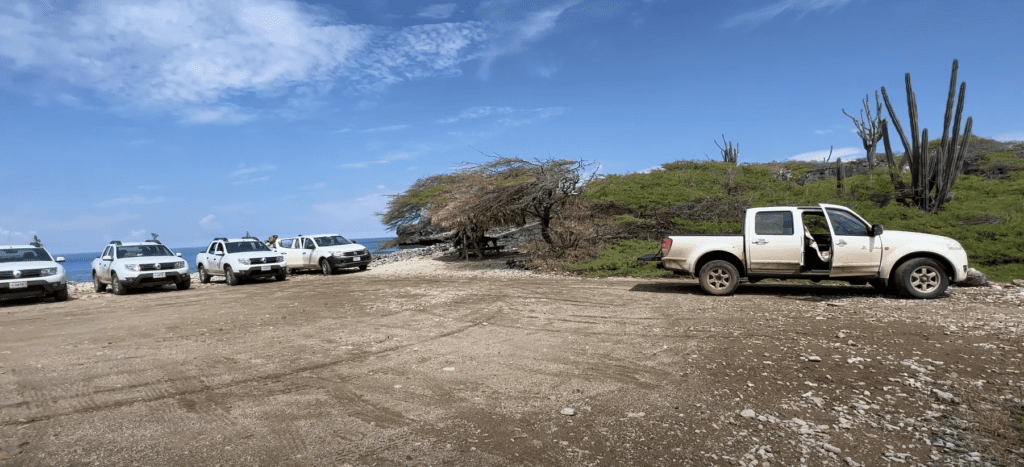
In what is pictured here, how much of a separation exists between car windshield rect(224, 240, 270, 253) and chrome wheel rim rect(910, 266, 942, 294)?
18653 millimetres

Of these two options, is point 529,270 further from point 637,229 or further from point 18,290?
point 18,290

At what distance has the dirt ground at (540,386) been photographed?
3.76 m

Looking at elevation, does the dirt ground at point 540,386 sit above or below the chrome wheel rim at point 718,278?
below

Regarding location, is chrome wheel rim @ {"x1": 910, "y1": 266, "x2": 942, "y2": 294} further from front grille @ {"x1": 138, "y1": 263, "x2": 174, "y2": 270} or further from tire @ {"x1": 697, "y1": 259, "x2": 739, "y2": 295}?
front grille @ {"x1": 138, "y1": 263, "x2": 174, "y2": 270}

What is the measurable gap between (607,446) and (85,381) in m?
5.73

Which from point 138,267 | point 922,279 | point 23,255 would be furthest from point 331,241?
point 922,279

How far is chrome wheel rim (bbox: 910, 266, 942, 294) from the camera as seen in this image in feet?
30.7

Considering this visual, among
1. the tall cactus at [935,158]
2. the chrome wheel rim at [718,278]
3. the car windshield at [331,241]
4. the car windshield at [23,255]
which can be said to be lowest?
the chrome wheel rim at [718,278]

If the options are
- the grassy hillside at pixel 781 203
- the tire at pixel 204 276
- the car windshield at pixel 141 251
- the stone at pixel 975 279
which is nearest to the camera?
the stone at pixel 975 279

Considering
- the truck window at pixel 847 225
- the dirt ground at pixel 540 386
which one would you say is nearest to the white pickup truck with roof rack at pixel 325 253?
the dirt ground at pixel 540 386

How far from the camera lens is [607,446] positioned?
3.76 meters

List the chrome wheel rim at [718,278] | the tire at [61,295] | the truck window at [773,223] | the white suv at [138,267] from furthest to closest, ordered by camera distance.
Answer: the white suv at [138,267] < the tire at [61,295] < the chrome wheel rim at [718,278] < the truck window at [773,223]

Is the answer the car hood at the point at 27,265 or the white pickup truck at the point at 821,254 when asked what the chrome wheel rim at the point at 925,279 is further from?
the car hood at the point at 27,265

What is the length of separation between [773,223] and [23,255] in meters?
19.3
